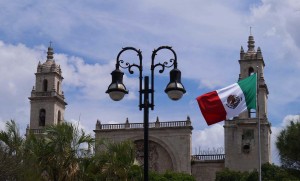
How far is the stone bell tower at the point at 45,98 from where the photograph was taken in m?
68.6

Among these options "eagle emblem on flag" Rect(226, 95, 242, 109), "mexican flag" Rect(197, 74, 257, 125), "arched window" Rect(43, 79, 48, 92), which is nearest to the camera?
"mexican flag" Rect(197, 74, 257, 125)

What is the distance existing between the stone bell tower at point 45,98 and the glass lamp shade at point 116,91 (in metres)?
51.0

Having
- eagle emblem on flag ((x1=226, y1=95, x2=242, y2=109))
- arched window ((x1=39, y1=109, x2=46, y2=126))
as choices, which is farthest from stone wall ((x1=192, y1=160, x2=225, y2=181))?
eagle emblem on flag ((x1=226, y1=95, x2=242, y2=109))

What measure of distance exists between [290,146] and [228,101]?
3327 centimetres

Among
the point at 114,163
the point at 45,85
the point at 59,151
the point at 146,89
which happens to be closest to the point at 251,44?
the point at 45,85

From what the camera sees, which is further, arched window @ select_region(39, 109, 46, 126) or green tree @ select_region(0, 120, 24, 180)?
arched window @ select_region(39, 109, 46, 126)

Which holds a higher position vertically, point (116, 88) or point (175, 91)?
point (116, 88)

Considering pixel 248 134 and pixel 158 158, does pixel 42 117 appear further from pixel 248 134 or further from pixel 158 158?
pixel 248 134

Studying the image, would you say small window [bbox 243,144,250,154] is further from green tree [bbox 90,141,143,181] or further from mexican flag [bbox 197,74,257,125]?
mexican flag [bbox 197,74,257,125]

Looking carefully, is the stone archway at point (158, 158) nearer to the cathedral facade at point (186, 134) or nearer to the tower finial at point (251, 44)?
the cathedral facade at point (186, 134)

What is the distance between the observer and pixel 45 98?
6881 cm

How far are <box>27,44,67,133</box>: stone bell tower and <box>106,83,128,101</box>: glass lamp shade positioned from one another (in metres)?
51.0

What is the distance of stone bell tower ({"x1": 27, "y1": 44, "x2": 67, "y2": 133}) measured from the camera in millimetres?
68562

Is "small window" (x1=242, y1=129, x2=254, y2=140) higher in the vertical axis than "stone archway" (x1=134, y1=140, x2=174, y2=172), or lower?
higher
